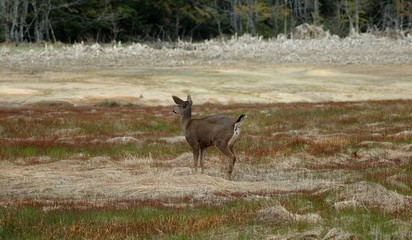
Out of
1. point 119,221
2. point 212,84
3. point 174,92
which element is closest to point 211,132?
point 119,221

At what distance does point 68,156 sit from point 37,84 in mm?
25963

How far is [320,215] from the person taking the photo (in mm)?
11273

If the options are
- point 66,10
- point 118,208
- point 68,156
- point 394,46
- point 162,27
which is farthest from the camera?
point 162,27

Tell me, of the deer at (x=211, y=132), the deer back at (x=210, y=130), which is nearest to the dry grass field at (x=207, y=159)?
the deer at (x=211, y=132)

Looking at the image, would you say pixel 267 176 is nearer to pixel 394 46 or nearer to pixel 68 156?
pixel 68 156

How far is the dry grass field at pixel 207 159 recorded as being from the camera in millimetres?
10641

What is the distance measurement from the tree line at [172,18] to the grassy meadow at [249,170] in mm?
36348

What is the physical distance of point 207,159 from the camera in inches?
779

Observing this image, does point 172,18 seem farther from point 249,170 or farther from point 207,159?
point 249,170

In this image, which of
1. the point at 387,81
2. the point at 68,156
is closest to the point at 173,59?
the point at 387,81

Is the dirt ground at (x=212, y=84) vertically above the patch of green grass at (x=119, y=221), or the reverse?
the patch of green grass at (x=119, y=221)

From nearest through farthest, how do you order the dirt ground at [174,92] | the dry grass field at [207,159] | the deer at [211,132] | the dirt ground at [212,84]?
the dry grass field at [207,159], the dirt ground at [174,92], the deer at [211,132], the dirt ground at [212,84]

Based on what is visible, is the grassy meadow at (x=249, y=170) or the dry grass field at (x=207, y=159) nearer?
the grassy meadow at (x=249, y=170)

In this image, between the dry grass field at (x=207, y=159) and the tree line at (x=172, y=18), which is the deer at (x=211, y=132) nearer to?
the dry grass field at (x=207, y=159)
